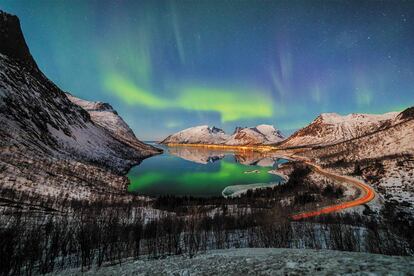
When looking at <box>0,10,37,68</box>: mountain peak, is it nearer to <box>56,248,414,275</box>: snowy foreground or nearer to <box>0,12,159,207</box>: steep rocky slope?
<box>0,12,159,207</box>: steep rocky slope

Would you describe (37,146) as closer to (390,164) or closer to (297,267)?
(297,267)

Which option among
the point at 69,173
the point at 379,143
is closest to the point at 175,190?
the point at 69,173

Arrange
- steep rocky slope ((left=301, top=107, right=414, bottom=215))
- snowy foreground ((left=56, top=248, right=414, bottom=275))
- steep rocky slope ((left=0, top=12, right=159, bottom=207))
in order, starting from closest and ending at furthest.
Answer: snowy foreground ((left=56, top=248, right=414, bottom=275)) → steep rocky slope ((left=0, top=12, right=159, bottom=207)) → steep rocky slope ((left=301, top=107, right=414, bottom=215))

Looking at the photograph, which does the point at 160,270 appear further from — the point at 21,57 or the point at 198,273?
the point at 21,57

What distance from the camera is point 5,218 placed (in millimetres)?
27375

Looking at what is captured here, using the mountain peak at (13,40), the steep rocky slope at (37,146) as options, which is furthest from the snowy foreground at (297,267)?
the mountain peak at (13,40)

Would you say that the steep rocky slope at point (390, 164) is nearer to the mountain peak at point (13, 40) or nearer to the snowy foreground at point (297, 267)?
the snowy foreground at point (297, 267)

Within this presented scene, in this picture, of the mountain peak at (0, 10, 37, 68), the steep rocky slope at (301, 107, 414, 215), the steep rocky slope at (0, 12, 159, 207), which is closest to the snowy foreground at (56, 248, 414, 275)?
the steep rocky slope at (0, 12, 159, 207)

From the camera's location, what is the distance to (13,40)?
131 m

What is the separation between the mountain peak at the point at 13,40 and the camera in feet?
402

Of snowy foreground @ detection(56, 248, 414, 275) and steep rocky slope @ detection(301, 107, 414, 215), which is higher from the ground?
steep rocky slope @ detection(301, 107, 414, 215)

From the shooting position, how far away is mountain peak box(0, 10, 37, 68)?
122500mm

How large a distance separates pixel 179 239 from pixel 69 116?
127 meters

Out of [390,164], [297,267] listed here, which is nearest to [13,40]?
[297,267]
